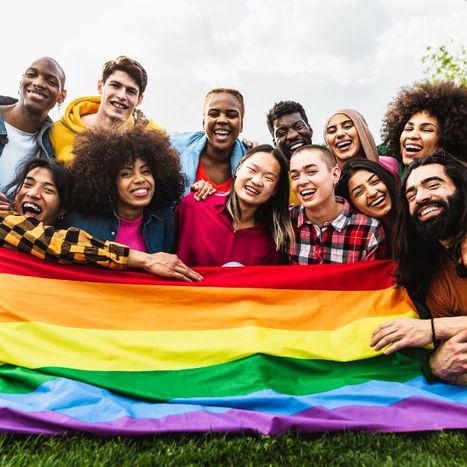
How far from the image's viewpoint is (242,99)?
24.2 ft

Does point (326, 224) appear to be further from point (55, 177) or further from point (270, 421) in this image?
point (55, 177)

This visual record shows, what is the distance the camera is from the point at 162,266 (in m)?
4.83

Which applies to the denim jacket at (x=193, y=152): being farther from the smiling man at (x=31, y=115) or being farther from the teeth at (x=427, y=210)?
the teeth at (x=427, y=210)

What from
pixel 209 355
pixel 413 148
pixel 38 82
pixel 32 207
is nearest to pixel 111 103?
pixel 38 82

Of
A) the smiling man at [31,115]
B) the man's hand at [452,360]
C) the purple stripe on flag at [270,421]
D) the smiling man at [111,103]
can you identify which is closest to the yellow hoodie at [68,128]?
the smiling man at [111,103]

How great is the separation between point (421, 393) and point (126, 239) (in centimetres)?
313

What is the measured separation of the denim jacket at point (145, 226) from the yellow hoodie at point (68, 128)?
1.43 metres

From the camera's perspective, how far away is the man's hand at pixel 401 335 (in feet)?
13.7

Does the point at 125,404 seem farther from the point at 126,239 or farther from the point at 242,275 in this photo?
the point at 126,239

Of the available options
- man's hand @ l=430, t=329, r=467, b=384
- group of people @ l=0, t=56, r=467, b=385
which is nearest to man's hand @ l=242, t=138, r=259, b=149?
group of people @ l=0, t=56, r=467, b=385

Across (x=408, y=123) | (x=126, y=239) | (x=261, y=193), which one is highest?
(x=408, y=123)

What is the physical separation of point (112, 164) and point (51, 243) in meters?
1.32

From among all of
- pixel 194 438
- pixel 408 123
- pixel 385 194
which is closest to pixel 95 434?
pixel 194 438

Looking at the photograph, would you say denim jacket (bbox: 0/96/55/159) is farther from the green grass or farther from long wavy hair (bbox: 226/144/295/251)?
the green grass
